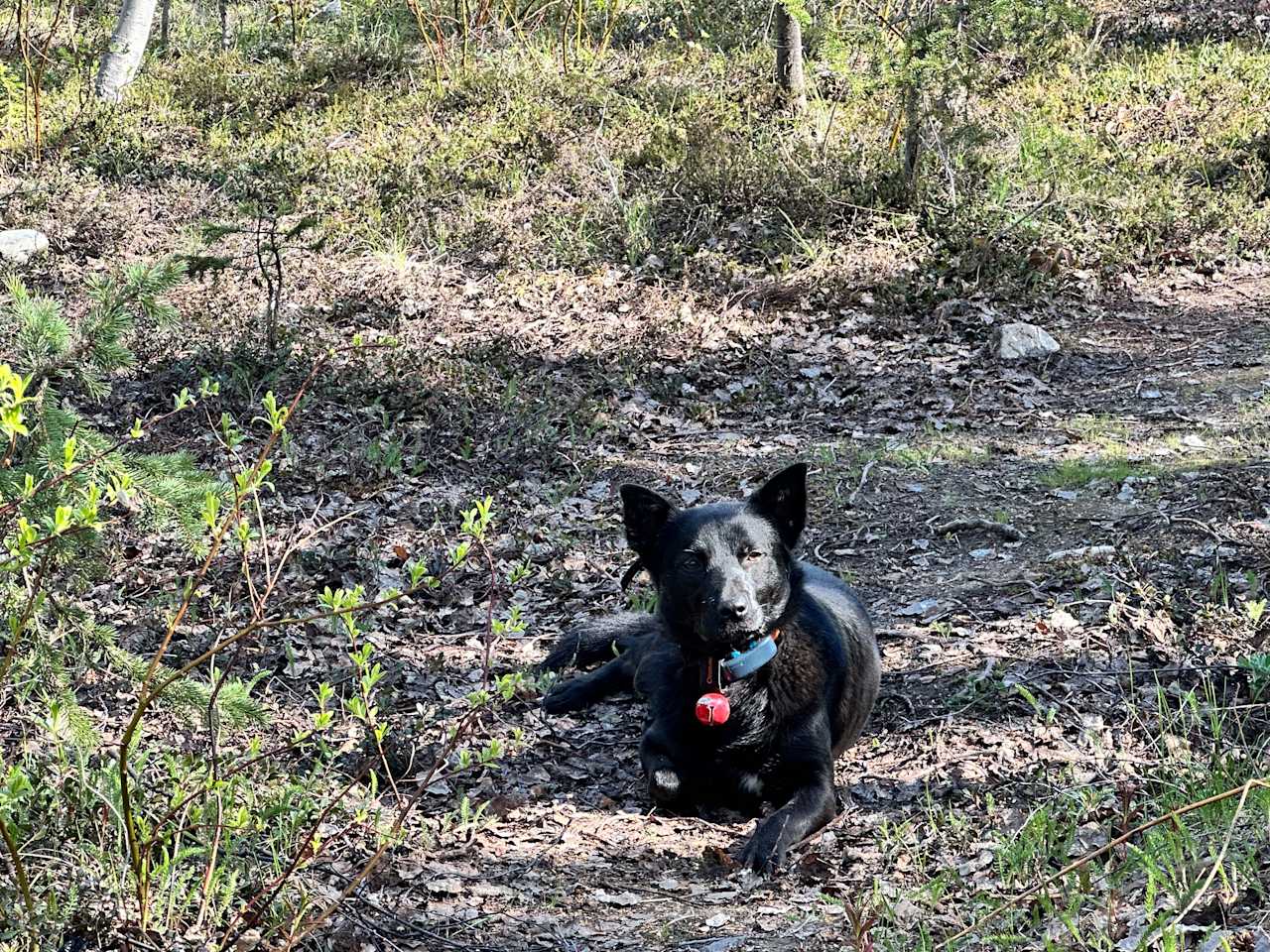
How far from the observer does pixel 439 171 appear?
12008mm

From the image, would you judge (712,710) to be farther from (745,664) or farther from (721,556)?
(721,556)

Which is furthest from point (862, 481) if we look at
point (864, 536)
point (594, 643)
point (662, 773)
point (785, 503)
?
point (662, 773)

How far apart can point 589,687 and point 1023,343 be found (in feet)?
18.0

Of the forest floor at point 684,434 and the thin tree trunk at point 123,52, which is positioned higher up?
the thin tree trunk at point 123,52

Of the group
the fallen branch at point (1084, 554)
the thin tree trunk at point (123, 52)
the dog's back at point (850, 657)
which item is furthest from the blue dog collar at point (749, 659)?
the thin tree trunk at point (123, 52)

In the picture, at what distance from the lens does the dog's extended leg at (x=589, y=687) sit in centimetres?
562

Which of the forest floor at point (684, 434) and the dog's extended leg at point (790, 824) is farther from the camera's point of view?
the dog's extended leg at point (790, 824)

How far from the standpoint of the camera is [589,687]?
568 centimetres

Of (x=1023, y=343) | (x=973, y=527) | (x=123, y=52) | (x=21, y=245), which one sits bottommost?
(x=973, y=527)

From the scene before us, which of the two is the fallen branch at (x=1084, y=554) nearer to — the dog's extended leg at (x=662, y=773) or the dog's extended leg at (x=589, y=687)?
the dog's extended leg at (x=589, y=687)

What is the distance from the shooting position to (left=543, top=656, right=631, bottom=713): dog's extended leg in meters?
5.62

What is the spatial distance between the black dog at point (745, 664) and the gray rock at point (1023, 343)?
5146 millimetres

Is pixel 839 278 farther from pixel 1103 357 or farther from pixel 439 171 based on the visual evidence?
pixel 439 171

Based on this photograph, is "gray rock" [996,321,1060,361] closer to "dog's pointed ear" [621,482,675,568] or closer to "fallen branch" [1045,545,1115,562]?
"fallen branch" [1045,545,1115,562]
